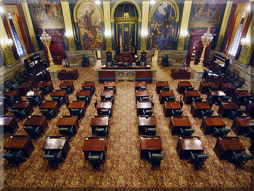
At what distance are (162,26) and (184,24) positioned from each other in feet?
6.87

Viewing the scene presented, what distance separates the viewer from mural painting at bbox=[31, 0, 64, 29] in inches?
526

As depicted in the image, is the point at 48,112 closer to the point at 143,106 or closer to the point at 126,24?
the point at 143,106

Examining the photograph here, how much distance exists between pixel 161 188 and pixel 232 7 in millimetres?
16046

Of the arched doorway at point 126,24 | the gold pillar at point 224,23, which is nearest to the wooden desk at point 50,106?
the arched doorway at point 126,24

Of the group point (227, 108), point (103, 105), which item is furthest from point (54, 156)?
point (227, 108)

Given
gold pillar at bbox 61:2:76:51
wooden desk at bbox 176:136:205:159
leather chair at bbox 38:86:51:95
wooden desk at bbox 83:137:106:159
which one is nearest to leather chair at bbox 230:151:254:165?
wooden desk at bbox 176:136:205:159

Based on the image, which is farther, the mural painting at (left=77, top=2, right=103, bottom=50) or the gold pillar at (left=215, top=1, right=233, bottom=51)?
the mural painting at (left=77, top=2, right=103, bottom=50)

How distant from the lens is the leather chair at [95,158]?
16.9 ft

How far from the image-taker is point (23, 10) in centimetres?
1324

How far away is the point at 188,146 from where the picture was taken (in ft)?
18.1

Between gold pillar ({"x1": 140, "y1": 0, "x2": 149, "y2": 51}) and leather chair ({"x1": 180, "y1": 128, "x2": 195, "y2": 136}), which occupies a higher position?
gold pillar ({"x1": 140, "y1": 0, "x2": 149, "y2": 51})

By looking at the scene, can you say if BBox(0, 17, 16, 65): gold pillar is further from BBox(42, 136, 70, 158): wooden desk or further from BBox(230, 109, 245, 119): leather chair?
BBox(230, 109, 245, 119): leather chair

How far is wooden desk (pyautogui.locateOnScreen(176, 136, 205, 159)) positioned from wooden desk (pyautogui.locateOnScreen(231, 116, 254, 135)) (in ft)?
8.85

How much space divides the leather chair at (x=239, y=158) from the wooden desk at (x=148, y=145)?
9.04 ft
